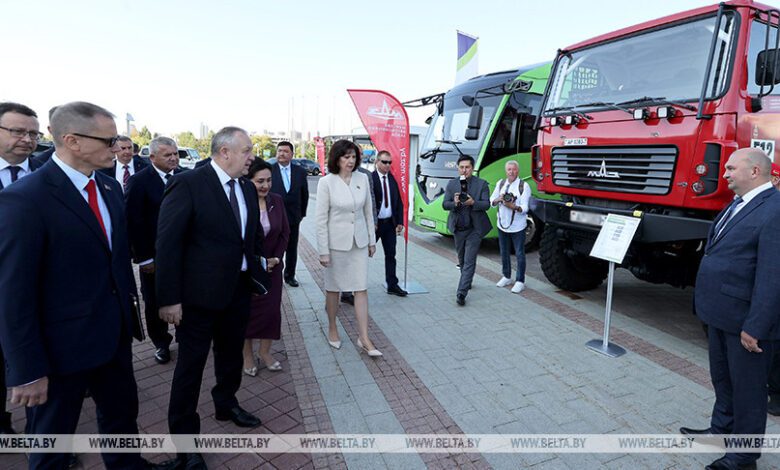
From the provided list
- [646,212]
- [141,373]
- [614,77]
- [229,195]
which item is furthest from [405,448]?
[614,77]

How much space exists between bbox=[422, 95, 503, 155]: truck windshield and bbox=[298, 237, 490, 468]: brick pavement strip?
4.62m

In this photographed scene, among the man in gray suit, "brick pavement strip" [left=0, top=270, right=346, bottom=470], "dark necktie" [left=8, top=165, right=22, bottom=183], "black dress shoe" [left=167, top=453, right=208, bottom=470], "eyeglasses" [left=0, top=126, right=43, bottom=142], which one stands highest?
"eyeglasses" [left=0, top=126, right=43, bottom=142]

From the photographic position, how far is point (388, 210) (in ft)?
18.7

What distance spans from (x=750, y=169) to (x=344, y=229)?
2.89m

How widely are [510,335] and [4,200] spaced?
4.11 m

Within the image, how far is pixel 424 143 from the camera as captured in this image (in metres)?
9.09

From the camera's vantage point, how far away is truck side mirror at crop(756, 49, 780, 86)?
3488 millimetres

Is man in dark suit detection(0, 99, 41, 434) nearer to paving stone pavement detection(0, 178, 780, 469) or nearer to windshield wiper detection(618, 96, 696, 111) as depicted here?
paving stone pavement detection(0, 178, 780, 469)

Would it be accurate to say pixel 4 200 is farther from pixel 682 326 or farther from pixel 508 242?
pixel 682 326

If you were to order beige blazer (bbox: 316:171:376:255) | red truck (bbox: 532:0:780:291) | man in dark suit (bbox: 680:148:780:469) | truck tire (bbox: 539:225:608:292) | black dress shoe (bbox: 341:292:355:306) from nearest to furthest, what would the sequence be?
man in dark suit (bbox: 680:148:780:469), red truck (bbox: 532:0:780:291), beige blazer (bbox: 316:171:376:255), black dress shoe (bbox: 341:292:355:306), truck tire (bbox: 539:225:608:292)

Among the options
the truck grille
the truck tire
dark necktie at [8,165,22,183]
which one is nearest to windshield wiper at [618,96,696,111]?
the truck grille

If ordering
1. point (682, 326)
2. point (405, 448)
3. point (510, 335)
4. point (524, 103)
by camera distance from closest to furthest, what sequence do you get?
point (405, 448), point (510, 335), point (682, 326), point (524, 103)

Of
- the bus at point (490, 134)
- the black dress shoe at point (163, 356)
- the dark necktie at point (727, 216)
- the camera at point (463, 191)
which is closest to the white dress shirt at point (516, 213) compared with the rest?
the camera at point (463, 191)

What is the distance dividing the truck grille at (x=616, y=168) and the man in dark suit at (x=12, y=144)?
4784mm
